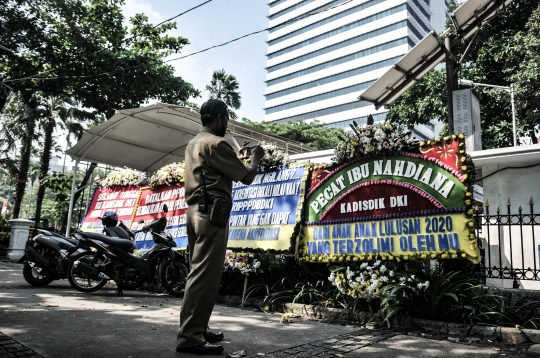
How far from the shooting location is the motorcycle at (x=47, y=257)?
6.62 m

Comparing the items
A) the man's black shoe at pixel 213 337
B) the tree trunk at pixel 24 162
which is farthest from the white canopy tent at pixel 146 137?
the tree trunk at pixel 24 162

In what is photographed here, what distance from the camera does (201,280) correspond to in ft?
9.61

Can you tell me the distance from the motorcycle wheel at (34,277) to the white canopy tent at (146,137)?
3390 millimetres

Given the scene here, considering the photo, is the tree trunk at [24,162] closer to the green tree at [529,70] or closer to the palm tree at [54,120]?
the palm tree at [54,120]

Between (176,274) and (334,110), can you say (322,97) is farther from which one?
(176,274)

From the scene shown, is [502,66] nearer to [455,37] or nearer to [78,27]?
[455,37]

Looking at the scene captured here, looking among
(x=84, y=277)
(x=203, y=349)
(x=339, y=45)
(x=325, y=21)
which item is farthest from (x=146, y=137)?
(x=325, y=21)

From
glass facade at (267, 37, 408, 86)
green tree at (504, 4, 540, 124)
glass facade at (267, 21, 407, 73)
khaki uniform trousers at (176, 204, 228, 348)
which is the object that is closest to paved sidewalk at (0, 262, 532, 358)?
khaki uniform trousers at (176, 204, 228, 348)

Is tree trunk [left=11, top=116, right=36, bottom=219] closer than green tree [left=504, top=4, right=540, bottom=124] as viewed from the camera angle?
No

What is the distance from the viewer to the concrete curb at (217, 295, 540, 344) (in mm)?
3666

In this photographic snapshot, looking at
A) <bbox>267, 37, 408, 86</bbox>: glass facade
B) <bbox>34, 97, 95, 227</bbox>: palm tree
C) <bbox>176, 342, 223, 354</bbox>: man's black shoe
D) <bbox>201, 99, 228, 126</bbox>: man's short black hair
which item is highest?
<bbox>267, 37, 408, 86</bbox>: glass facade

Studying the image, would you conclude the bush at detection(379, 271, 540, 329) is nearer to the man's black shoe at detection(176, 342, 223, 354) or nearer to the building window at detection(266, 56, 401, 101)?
the man's black shoe at detection(176, 342, 223, 354)

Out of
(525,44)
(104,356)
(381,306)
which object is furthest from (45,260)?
(525,44)

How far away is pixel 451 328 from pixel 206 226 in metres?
2.68
